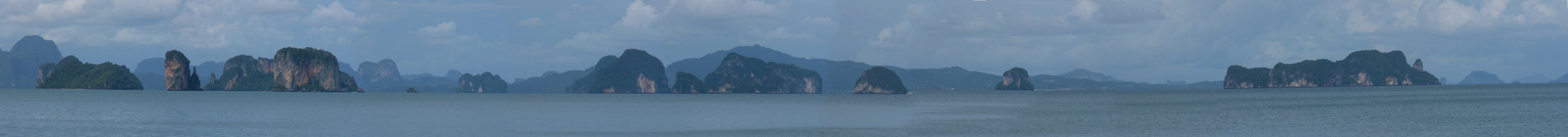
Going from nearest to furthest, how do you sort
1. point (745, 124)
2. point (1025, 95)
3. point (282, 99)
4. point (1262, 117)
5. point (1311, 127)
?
point (1311, 127) → point (745, 124) → point (1262, 117) → point (282, 99) → point (1025, 95)

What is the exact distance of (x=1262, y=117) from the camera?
7075cm

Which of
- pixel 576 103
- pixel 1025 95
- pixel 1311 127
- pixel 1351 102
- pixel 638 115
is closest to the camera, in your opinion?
pixel 1311 127

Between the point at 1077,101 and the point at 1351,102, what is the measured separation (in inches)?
1151

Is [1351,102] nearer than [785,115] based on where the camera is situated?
No

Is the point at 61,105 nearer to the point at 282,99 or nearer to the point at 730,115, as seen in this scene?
the point at 282,99

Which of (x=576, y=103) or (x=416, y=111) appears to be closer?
(x=416, y=111)

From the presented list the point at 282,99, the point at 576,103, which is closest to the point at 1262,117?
the point at 576,103

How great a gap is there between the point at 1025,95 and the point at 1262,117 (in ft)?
350

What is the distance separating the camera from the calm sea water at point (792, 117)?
2148 inches

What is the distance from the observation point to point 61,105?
9062 centimetres

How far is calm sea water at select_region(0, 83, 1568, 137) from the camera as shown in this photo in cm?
5456

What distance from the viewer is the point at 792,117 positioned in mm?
77188

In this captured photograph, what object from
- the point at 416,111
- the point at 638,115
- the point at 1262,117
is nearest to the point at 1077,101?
the point at 1262,117

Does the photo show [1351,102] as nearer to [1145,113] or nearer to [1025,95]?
[1145,113]
